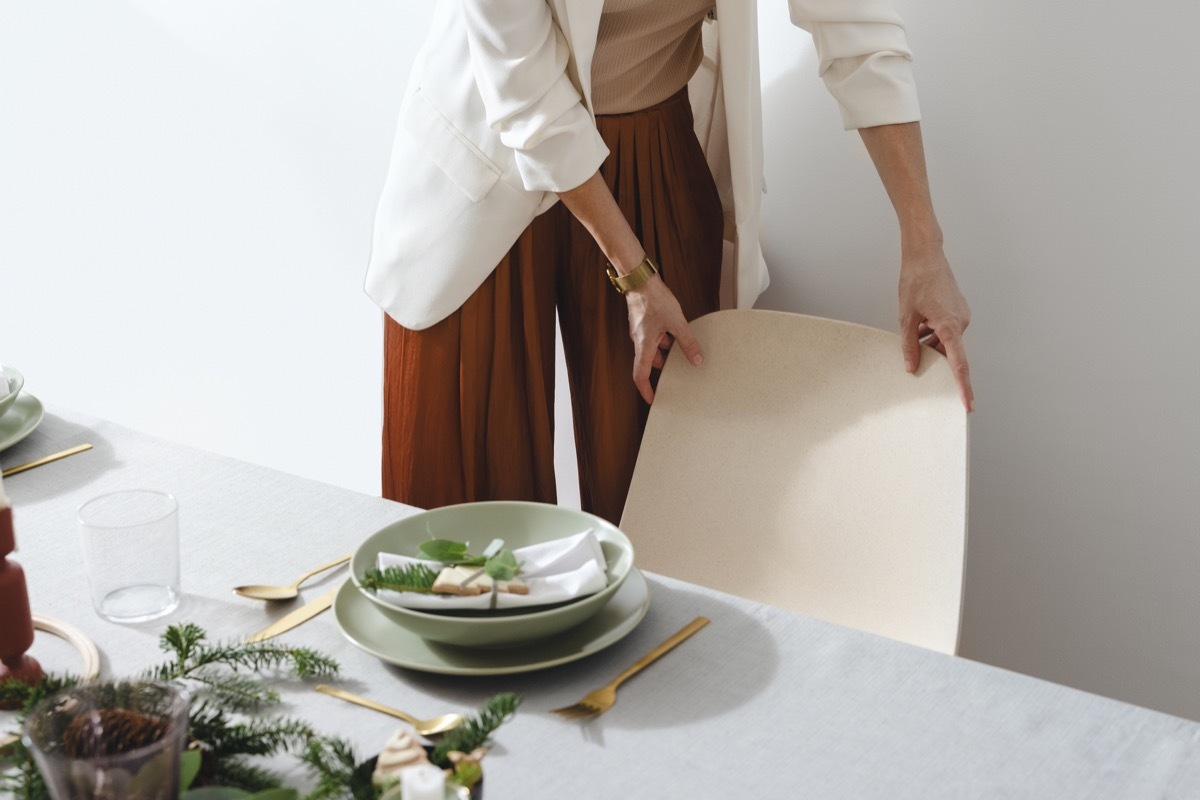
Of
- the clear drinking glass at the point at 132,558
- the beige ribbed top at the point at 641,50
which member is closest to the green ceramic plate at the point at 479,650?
the clear drinking glass at the point at 132,558

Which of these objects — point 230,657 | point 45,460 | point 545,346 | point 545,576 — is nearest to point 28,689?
point 230,657

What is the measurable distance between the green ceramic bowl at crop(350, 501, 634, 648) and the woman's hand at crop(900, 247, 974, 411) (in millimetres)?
503

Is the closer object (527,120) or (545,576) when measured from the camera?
(545,576)

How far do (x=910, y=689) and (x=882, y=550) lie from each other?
495mm

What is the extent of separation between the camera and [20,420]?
136 centimetres

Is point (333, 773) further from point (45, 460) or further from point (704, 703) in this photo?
point (45, 460)

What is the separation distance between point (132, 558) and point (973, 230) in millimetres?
1154

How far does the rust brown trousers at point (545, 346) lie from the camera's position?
5.44ft

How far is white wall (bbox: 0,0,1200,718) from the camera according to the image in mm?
1573

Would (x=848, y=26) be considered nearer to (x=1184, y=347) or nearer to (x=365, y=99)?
(x=1184, y=347)

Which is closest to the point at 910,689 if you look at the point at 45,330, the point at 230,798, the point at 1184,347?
the point at 230,798

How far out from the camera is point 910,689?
90 centimetres

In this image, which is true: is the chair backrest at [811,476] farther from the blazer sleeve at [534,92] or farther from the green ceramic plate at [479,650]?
the green ceramic plate at [479,650]

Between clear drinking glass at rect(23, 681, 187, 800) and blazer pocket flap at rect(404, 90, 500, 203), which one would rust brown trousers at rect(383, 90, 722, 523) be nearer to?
blazer pocket flap at rect(404, 90, 500, 203)
